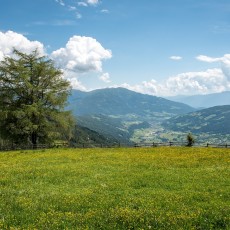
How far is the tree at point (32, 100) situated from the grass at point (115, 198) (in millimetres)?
34070

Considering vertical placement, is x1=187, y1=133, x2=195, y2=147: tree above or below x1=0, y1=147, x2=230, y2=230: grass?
above

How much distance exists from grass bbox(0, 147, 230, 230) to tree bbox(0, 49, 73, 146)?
3407cm

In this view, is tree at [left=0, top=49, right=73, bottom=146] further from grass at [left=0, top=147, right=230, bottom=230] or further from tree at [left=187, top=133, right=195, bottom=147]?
grass at [left=0, top=147, right=230, bottom=230]

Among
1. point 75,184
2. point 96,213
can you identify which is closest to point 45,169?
point 75,184

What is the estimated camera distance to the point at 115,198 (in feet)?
66.8

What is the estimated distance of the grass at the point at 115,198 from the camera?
50.4ft

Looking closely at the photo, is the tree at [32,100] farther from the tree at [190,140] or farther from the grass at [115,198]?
the grass at [115,198]

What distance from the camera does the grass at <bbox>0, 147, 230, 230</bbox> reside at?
50.4 feet

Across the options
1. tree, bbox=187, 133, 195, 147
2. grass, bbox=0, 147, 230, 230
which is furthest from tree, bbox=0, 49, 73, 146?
grass, bbox=0, 147, 230, 230

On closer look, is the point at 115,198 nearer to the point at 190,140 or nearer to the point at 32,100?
the point at 190,140

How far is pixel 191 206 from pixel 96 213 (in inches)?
212

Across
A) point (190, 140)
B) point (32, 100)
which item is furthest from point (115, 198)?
point (32, 100)

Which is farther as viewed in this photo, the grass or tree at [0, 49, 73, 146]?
tree at [0, 49, 73, 146]

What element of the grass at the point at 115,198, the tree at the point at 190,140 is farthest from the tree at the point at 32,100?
the grass at the point at 115,198
